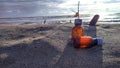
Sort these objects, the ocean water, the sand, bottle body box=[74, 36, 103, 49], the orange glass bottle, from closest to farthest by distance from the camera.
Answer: the sand → bottle body box=[74, 36, 103, 49] → the orange glass bottle → the ocean water

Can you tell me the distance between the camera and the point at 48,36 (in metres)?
7.19

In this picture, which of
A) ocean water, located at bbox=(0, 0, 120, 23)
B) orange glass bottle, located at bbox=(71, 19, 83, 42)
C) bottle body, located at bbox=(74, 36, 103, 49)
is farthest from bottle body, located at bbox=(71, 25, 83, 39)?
ocean water, located at bbox=(0, 0, 120, 23)

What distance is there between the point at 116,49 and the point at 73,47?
82 cm

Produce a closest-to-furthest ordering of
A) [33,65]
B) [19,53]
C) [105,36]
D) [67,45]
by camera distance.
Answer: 1. [33,65]
2. [19,53]
3. [67,45]
4. [105,36]

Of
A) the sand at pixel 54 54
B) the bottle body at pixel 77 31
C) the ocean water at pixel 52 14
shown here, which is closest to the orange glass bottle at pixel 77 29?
the bottle body at pixel 77 31

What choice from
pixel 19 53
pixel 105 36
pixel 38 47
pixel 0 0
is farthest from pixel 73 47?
pixel 0 0

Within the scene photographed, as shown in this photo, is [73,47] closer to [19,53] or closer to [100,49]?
[100,49]

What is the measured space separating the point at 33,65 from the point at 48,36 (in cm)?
213

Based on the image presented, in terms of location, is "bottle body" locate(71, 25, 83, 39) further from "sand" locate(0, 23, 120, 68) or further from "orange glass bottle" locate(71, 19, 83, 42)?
"sand" locate(0, 23, 120, 68)

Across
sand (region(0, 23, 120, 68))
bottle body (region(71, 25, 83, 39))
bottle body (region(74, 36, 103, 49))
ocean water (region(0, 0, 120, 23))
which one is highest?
bottle body (region(71, 25, 83, 39))

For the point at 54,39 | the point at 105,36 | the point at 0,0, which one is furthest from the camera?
the point at 0,0

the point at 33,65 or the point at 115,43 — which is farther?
the point at 115,43

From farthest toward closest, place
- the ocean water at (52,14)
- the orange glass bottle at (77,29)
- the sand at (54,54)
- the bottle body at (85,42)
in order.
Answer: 1. the ocean water at (52,14)
2. the orange glass bottle at (77,29)
3. the bottle body at (85,42)
4. the sand at (54,54)

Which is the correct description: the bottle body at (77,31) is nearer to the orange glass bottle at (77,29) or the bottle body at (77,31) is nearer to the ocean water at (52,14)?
the orange glass bottle at (77,29)
